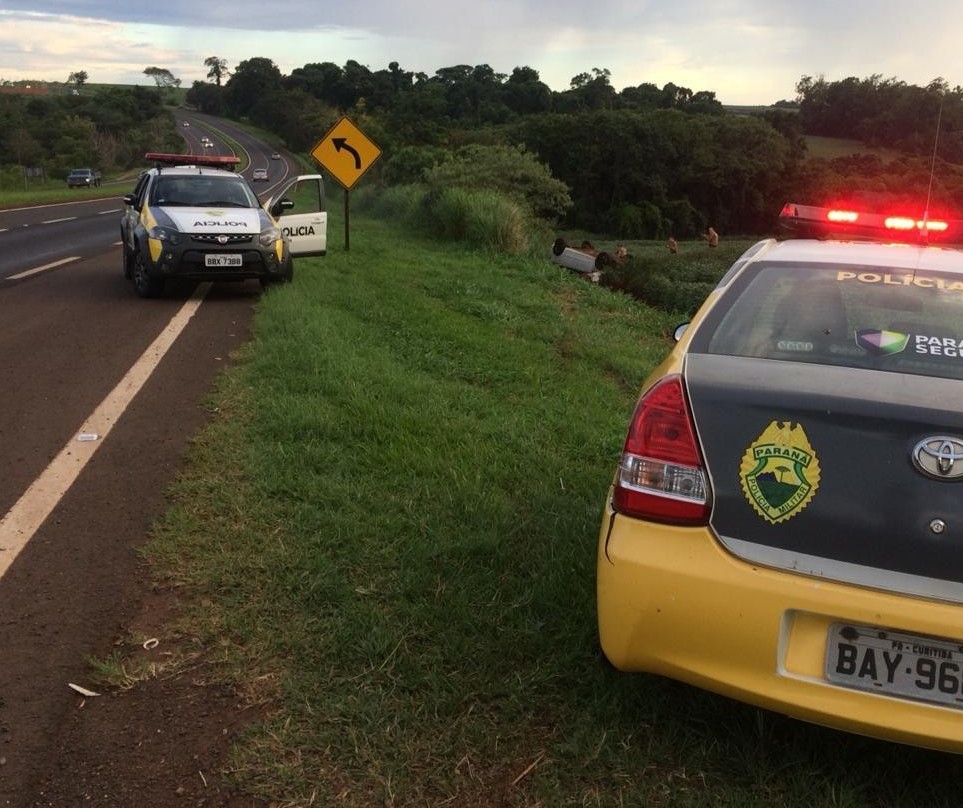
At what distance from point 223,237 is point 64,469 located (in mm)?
6256

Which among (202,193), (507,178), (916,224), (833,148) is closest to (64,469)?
(916,224)

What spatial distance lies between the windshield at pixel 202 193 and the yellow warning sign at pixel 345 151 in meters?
3.81

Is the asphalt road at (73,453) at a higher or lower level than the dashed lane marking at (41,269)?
higher

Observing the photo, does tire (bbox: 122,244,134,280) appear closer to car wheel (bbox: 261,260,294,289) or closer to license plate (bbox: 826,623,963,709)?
car wheel (bbox: 261,260,294,289)

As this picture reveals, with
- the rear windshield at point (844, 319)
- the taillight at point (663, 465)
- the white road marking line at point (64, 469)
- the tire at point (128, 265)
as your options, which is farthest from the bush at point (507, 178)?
the taillight at point (663, 465)

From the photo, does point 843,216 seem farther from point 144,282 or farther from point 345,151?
point 345,151

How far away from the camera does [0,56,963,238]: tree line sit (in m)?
55.6

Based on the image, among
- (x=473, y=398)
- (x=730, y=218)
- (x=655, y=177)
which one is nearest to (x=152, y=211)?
(x=473, y=398)

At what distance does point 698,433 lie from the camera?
2.57 metres

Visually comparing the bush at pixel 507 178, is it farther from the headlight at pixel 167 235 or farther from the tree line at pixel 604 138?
the headlight at pixel 167 235

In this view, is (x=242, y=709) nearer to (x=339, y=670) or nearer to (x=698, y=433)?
(x=339, y=670)

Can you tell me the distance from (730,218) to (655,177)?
33.6 ft

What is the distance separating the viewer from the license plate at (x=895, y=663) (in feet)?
7.53

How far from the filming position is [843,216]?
409 centimetres
